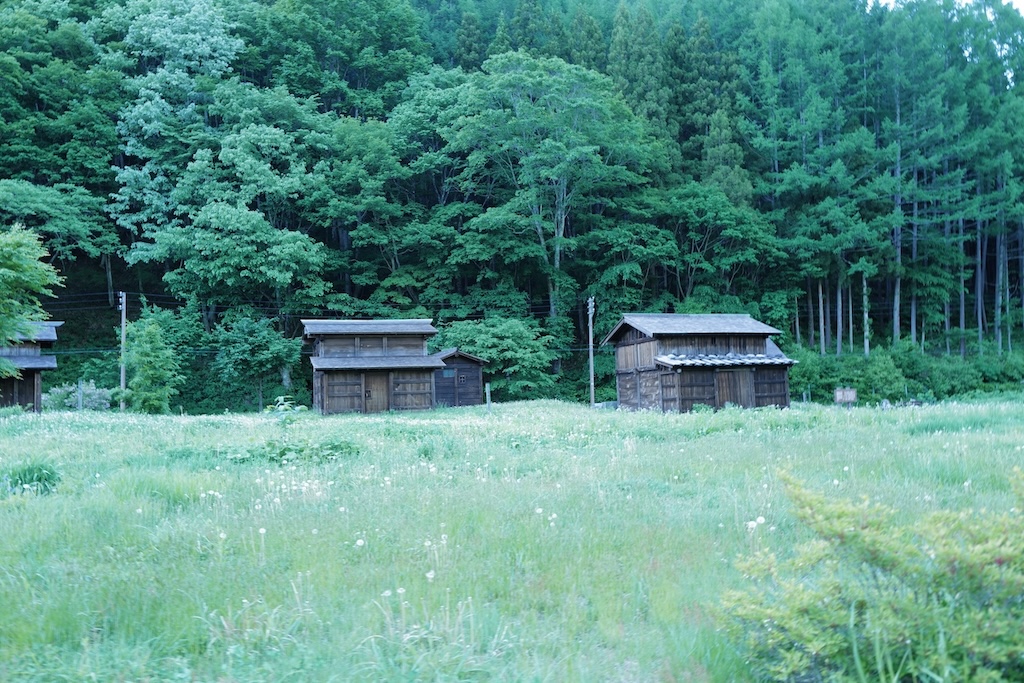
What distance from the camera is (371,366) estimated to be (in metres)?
35.9

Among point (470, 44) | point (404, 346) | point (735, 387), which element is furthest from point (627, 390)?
point (470, 44)

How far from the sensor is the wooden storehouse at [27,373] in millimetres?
32875

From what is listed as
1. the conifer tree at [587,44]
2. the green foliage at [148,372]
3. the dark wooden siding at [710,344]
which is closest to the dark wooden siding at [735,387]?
the dark wooden siding at [710,344]

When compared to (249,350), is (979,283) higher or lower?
higher

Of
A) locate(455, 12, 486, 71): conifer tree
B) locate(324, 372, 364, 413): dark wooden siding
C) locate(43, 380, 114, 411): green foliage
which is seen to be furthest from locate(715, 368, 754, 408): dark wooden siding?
locate(455, 12, 486, 71): conifer tree

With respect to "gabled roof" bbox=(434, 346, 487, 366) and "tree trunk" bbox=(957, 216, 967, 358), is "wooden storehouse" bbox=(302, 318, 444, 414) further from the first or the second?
"tree trunk" bbox=(957, 216, 967, 358)

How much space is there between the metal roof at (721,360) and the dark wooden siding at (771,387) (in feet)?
2.05

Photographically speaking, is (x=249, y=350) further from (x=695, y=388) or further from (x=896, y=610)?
(x=896, y=610)

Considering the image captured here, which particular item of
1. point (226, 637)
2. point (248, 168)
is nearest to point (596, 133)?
point (248, 168)

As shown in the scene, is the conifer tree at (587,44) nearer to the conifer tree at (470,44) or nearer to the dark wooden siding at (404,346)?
the conifer tree at (470,44)

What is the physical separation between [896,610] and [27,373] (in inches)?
1551

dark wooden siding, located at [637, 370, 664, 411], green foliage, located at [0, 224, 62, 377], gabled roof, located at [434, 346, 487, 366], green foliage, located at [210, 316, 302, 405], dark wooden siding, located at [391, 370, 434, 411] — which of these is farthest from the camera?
gabled roof, located at [434, 346, 487, 366]

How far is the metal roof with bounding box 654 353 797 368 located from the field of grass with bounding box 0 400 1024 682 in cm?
2114

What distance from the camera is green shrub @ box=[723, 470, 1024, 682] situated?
3227mm
